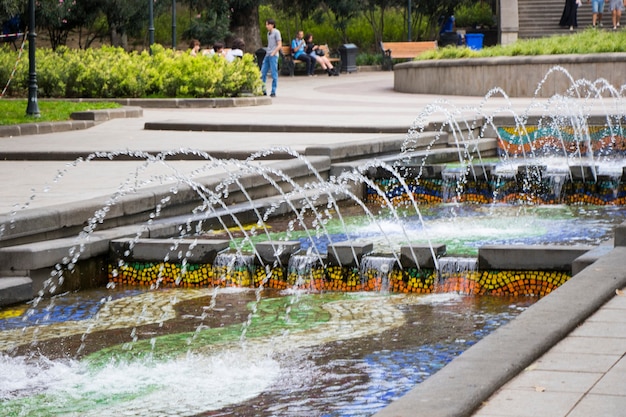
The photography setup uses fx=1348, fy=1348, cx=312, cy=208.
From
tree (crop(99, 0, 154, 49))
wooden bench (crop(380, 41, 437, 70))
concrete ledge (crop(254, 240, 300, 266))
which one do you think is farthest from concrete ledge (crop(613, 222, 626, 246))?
wooden bench (crop(380, 41, 437, 70))

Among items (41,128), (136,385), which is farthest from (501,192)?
(41,128)

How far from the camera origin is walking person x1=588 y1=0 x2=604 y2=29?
37044 mm

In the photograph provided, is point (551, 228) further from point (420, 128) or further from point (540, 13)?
point (540, 13)

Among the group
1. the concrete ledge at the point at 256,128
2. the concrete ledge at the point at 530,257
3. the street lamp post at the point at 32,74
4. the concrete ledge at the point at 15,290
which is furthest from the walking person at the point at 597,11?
the concrete ledge at the point at 15,290

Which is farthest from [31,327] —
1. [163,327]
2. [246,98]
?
[246,98]

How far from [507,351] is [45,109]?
1871cm

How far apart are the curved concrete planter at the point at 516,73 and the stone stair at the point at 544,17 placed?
1063cm

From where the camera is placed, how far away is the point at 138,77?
2653cm

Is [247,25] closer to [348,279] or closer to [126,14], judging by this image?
[126,14]

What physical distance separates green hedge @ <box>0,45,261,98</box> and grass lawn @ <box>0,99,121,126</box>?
129cm

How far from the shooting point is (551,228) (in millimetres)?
12125

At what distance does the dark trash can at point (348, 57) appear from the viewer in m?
41.5

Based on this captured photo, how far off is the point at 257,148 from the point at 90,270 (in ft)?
21.7

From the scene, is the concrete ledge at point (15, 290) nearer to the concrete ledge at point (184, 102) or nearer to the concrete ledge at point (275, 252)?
the concrete ledge at point (275, 252)
